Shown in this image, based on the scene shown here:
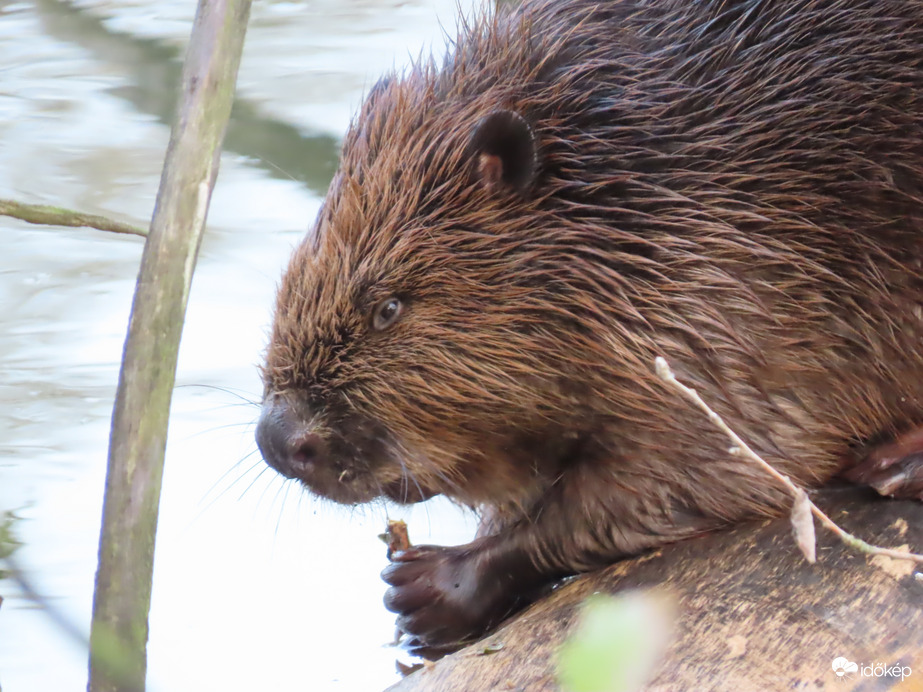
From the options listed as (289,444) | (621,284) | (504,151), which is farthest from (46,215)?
(621,284)

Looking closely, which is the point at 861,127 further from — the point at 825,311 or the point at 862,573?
the point at 862,573

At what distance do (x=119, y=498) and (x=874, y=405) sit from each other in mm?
1554

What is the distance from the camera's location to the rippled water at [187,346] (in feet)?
8.78

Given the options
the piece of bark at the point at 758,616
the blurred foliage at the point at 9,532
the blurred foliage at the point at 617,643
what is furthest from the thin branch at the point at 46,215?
the blurred foliage at the point at 617,643

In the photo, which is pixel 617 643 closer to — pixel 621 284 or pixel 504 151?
pixel 621 284

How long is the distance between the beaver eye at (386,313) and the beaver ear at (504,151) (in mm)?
302

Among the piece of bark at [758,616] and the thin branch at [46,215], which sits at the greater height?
the thin branch at [46,215]

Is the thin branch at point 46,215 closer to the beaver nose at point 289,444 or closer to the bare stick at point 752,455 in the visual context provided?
the beaver nose at point 289,444

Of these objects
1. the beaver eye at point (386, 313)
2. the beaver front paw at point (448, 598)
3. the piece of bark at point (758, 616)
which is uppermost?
the beaver eye at point (386, 313)

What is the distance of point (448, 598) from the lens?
2621mm

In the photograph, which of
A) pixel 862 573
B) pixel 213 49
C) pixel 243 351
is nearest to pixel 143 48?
pixel 243 351

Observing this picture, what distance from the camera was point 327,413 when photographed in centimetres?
239

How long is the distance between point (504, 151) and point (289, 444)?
0.72 meters

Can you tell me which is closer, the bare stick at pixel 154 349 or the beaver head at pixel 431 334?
the bare stick at pixel 154 349
